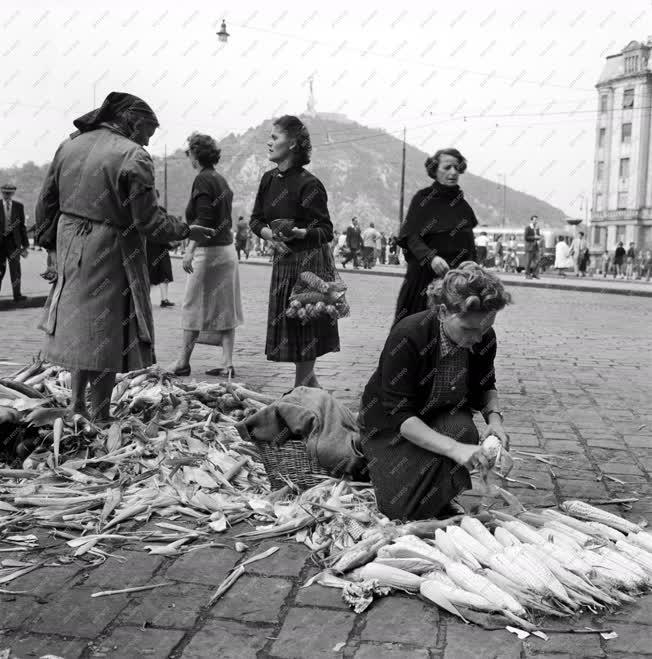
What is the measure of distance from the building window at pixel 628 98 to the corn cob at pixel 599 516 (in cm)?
6294

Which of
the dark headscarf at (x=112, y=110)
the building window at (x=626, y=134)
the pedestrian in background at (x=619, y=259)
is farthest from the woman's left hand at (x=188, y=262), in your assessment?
the building window at (x=626, y=134)

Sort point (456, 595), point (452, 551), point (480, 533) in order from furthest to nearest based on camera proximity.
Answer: point (480, 533), point (452, 551), point (456, 595)

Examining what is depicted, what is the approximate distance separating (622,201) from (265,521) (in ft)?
204

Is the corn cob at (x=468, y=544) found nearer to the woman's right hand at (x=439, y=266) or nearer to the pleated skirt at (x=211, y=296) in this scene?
the woman's right hand at (x=439, y=266)

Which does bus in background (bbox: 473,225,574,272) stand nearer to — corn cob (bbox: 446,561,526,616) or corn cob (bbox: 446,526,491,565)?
corn cob (bbox: 446,526,491,565)

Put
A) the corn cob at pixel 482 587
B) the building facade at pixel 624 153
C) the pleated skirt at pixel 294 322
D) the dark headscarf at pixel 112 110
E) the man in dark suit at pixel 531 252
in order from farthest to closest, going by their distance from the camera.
A: the building facade at pixel 624 153, the man in dark suit at pixel 531 252, the pleated skirt at pixel 294 322, the dark headscarf at pixel 112 110, the corn cob at pixel 482 587

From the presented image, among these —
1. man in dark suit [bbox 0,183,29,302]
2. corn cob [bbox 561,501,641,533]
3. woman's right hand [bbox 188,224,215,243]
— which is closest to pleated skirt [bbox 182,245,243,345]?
woman's right hand [bbox 188,224,215,243]

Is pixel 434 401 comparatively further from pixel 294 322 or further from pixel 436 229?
pixel 436 229

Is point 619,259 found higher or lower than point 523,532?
higher

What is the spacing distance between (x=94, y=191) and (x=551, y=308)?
1348cm

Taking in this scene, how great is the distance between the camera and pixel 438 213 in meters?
6.49

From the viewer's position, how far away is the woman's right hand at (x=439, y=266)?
20.3ft

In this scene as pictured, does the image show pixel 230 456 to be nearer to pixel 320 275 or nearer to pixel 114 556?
pixel 114 556

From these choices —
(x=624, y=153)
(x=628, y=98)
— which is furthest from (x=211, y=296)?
(x=628, y=98)
